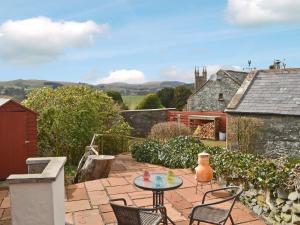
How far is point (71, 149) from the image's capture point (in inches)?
491

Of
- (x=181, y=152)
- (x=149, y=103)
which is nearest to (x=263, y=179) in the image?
(x=181, y=152)

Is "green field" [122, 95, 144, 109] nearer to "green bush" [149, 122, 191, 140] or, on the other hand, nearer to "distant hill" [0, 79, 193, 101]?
"distant hill" [0, 79, 193, 101]

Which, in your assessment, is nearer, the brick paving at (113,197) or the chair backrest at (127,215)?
the chair backrest at (127,215)

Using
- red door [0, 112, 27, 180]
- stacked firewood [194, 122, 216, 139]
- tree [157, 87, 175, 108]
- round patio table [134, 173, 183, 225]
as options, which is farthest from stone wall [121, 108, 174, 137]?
round patio table [134, 173, 183, 225]

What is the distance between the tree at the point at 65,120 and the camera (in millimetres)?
12125

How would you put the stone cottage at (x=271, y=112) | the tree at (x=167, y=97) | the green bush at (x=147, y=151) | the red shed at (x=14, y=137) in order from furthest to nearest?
the tree at (x=167, y=97), the stone cottage at (x=271, y=112), the green bush at (x=147, y=151), the red shed at (x=14, y=137)

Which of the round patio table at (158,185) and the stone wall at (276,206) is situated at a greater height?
the round patio table at (158,185)

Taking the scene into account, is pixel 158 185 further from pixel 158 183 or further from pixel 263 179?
pixel 263 179

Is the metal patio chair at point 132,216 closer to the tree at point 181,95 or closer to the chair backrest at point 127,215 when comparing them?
the chair backrest at point 127,215

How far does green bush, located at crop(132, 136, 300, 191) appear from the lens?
6.32 metres

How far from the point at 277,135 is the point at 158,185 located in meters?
10.8

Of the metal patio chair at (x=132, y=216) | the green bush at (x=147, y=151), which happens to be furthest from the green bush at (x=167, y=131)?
the metal patio chair at (x=132, y=216)

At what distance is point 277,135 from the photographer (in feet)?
48.9

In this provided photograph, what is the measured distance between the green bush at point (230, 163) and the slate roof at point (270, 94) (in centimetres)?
525
